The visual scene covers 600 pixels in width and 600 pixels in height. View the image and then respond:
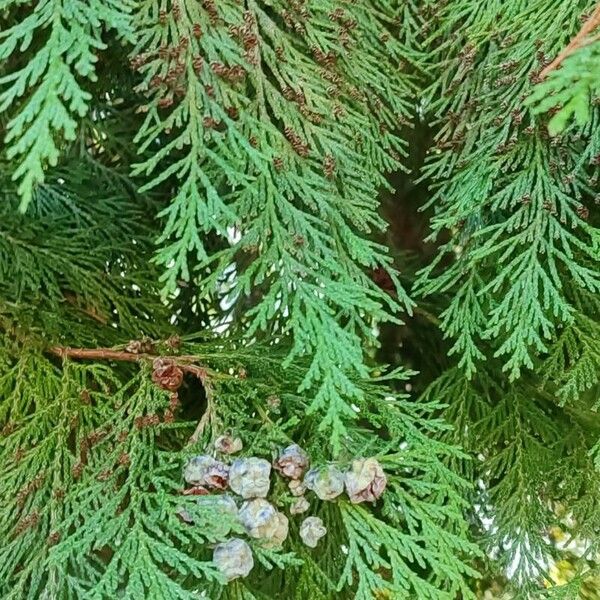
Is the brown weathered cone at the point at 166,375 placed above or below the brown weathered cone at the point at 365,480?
above

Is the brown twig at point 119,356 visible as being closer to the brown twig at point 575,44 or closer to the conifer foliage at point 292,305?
the conifer foliage at point 292,305

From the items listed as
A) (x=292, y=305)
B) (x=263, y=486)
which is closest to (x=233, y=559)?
(x=263, y=486)

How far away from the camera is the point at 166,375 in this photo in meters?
0.87

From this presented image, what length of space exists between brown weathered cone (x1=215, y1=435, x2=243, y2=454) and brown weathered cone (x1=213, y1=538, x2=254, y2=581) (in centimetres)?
9

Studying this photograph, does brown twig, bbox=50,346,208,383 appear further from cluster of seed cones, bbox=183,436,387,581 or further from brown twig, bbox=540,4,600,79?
brown twig, bbox=540,4,600,79

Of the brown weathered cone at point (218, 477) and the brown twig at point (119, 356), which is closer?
the brown weathered cone at point (218, 477)

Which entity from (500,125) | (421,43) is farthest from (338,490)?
(421,43)

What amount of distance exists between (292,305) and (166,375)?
0.21 meters

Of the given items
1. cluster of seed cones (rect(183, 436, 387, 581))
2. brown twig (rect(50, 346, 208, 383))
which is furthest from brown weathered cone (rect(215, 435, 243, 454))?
brown twig (rect(50, 346, 208, 383))

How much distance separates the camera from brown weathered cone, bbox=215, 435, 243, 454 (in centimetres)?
76

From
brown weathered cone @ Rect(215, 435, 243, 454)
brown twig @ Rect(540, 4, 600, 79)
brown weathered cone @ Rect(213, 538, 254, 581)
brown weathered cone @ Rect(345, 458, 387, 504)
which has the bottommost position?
brown weathered cone @ Rect(345, 458, 387, 504)

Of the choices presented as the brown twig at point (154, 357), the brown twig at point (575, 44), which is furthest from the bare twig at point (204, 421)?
the brown twig at point (575, 44)

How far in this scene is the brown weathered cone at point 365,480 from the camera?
743 millimetres

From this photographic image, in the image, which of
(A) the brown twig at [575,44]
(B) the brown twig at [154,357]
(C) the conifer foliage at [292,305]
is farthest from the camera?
(B) the brown twig at [154,357]
